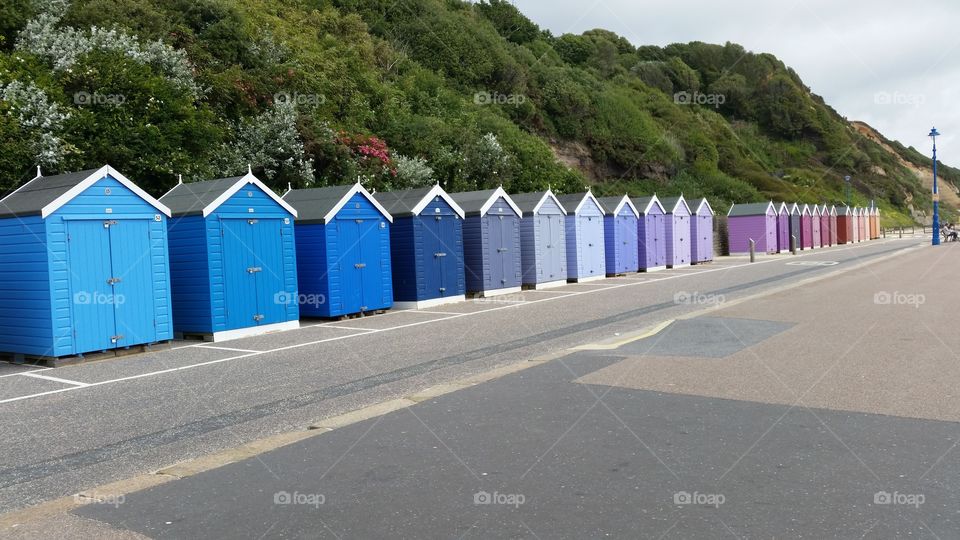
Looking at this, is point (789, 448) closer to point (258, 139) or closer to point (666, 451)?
point (666, 451)

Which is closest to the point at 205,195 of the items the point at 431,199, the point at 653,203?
the point at 431,199

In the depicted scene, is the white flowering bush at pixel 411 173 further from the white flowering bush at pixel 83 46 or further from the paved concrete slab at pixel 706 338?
the paved concrete slab at pixel 706 338

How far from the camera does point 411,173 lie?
2816 cm

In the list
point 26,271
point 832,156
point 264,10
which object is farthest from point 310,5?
point 832,156

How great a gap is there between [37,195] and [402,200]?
8.24 m

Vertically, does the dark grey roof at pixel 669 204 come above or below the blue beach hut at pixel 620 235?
above

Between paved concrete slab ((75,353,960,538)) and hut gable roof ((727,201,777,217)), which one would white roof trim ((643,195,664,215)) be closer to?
hut gable roof ((727,201,777,217))

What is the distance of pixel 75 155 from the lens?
17.1 meters

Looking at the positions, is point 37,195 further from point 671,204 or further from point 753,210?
point 753,210

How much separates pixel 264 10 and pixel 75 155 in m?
23.9

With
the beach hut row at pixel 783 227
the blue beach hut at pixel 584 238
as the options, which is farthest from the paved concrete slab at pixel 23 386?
the beach hut row at pixel 783 227

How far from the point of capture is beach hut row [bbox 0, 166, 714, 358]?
446 inches

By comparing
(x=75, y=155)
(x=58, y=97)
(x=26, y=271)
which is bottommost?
(x=26, y=271)

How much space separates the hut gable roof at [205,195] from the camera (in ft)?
44.0
